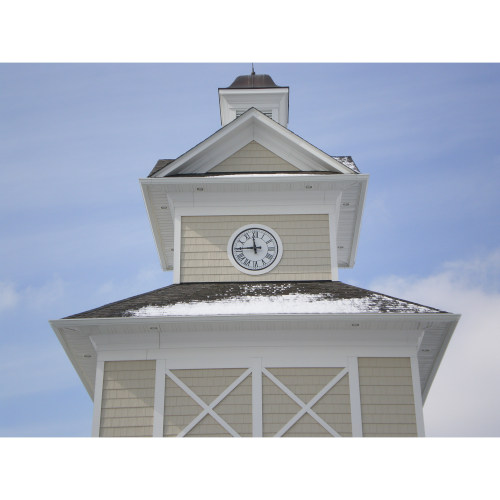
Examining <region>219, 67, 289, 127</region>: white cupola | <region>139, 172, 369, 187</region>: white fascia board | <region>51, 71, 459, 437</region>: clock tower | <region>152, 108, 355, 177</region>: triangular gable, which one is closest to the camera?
<region>51, 71, 459, 437</region>: clock tower

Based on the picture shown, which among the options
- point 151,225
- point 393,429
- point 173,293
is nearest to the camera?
point 393,429

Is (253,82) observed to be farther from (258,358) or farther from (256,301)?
(258,358)

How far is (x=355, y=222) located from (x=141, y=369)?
8.49 m

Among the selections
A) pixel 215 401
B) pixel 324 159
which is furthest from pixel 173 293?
pixel 324 159

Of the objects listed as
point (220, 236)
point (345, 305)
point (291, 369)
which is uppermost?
point (220, 236)

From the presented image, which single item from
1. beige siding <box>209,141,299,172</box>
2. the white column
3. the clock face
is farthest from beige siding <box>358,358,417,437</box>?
beige siding <box>209,141,299,172</box>

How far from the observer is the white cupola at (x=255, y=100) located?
2419 cm

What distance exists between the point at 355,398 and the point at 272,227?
5.45 metres

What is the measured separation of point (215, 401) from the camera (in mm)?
16219

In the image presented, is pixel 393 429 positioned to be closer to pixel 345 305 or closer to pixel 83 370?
pixel 345 305

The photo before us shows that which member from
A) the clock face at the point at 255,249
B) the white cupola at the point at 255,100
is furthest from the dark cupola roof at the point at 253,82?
the clock face at the point at 255,249

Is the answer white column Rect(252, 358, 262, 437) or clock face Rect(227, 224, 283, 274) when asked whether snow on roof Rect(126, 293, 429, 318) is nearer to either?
white column Rect(252, 358, 262, 437)

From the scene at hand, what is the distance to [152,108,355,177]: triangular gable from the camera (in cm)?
2059

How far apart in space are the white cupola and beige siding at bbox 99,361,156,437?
10.2 meters
